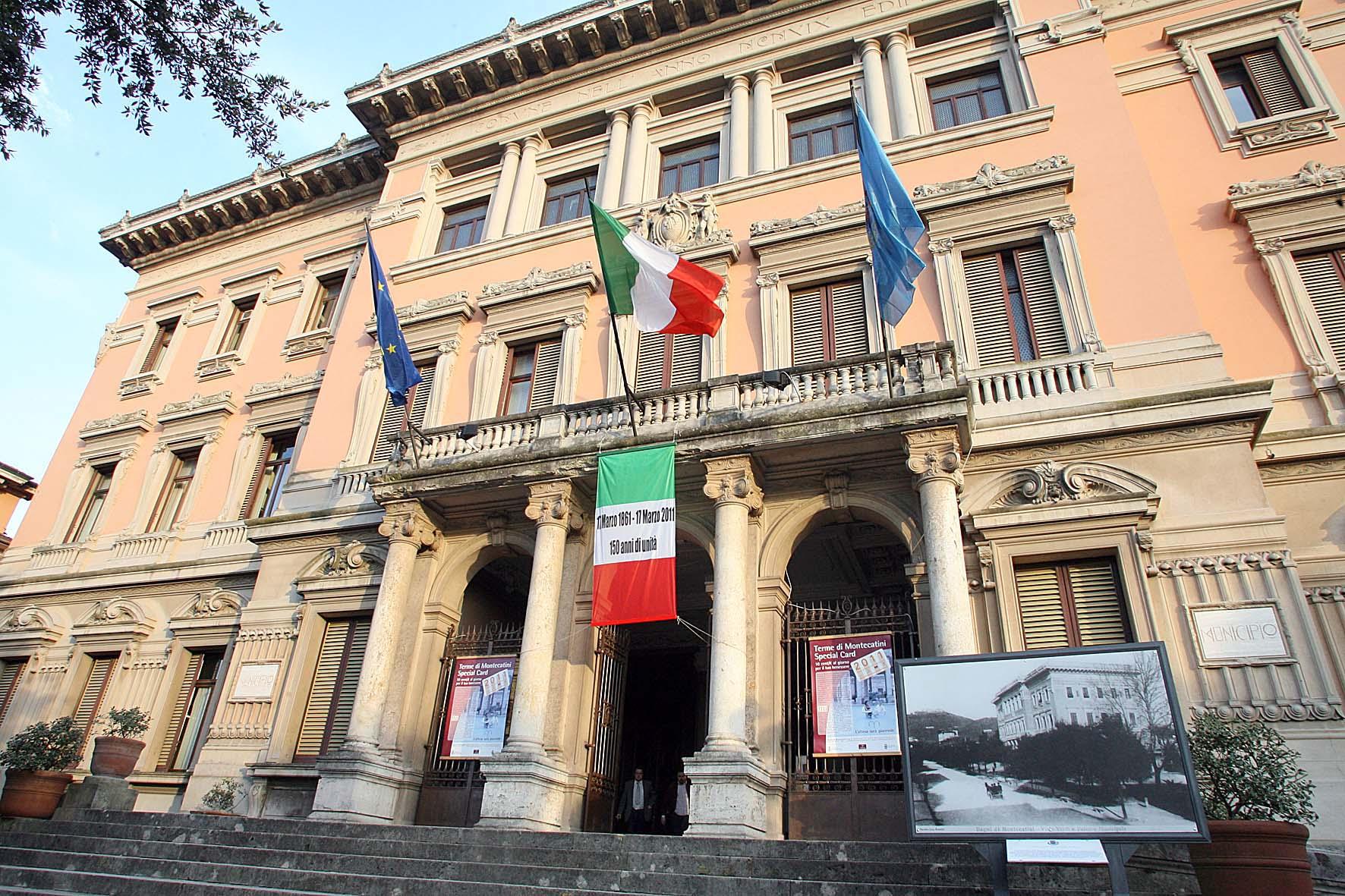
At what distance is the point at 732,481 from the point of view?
11578 mm

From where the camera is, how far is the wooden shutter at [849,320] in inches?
544

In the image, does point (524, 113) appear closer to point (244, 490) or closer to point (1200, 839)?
point (244, 490)

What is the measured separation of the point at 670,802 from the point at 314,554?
8380mm

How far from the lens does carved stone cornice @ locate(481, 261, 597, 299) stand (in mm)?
16406

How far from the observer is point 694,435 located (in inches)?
464

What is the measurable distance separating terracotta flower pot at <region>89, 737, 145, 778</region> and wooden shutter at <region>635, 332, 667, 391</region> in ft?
33.5

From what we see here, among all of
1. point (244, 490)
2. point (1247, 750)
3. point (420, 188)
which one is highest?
point (420, 188)

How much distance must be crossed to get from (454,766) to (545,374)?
7209 millimetres

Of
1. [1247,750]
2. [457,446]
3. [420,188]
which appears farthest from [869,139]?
[420,188]

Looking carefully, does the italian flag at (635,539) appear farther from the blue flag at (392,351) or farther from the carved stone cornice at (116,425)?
the carved stone cornice at (116,425)

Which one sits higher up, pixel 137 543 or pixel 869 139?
pixel 869 139

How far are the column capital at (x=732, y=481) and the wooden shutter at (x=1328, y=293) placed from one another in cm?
795

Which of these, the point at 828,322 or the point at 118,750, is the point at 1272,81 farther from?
the point at 118,750

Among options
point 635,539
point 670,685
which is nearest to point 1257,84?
point 635,539
